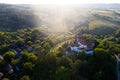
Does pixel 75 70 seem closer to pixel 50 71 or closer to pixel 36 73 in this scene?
pixel 50 71

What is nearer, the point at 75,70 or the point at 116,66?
the point at 75,70

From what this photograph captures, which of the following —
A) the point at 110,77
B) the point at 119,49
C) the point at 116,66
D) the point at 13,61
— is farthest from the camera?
the point at 119,49

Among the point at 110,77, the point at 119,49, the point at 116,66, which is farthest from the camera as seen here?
the point at 119,49

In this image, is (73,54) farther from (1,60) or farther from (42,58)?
(1,60)

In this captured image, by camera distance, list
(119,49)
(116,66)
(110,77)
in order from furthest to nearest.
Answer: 1. (119,49)
2. (116,66)
3. (110,77)

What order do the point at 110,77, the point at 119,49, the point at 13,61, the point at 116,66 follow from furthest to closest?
the point at 119,49
the point at 13,61
the point at 116,66
the point at 110,77

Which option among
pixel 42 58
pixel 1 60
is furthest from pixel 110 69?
pixel 1 60

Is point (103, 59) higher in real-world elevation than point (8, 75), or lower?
higher

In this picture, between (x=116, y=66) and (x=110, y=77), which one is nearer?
(x=110, y=77)

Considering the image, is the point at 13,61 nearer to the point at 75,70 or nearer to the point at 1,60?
the point at 1,60

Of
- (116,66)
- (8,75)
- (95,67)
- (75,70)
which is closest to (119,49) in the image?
(116,66)
